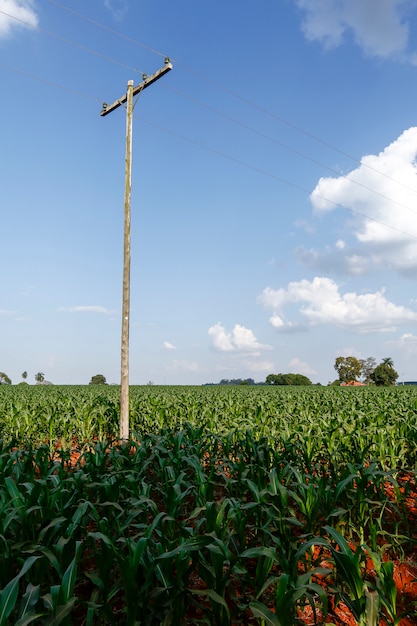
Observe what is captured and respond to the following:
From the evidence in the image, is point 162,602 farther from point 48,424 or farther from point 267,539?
point 48,424

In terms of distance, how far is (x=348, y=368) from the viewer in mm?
116875

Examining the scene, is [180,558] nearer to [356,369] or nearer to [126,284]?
[126,284]

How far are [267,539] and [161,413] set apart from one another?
346 inches

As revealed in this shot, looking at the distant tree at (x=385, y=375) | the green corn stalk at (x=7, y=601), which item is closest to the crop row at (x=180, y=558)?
the green corn stalk at (x=7, y=601)

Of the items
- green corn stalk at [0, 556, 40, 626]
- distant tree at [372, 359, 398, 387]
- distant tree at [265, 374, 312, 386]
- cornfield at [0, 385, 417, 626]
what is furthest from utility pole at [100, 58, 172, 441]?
distant tree at [265, 374, 312, 386]

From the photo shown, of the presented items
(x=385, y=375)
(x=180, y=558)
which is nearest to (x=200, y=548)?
(x=180, y=558)

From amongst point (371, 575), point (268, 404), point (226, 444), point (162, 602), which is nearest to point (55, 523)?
point (162, 602)

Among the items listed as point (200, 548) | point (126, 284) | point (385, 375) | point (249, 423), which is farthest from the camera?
point (385, 375)

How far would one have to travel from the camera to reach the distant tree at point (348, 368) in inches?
4563

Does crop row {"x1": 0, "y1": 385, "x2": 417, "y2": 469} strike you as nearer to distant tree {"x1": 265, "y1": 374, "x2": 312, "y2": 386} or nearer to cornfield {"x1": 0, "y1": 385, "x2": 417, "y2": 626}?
cornfield {"x1": 0, "y1": 385, "x2": 417, "y2": 626}

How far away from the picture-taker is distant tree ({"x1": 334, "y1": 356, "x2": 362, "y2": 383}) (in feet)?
380

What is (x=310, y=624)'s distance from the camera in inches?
142

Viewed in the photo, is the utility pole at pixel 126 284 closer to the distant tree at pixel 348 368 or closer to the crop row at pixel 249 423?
the crop row at pixel 249 423

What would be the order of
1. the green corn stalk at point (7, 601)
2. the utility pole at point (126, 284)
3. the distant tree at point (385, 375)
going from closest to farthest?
the green corn stalk at point (7, 601), the utility pole at point (126, 284), the distant tree at point (385, 375)
